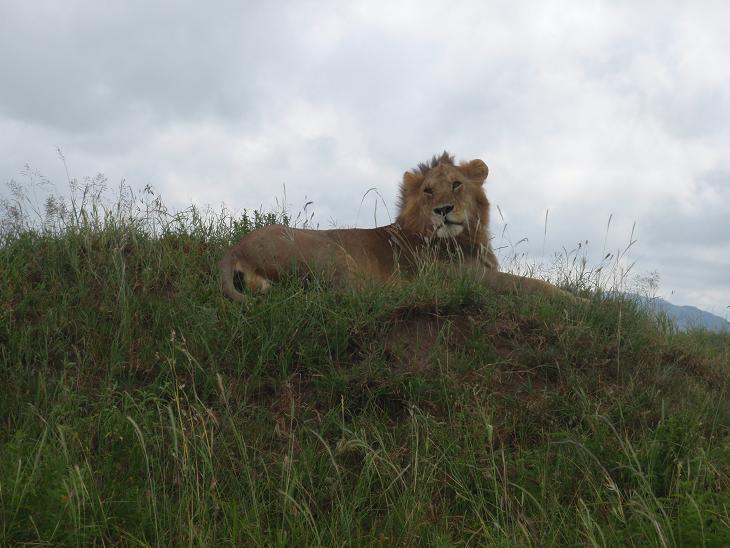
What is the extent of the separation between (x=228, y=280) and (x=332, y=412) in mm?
1977

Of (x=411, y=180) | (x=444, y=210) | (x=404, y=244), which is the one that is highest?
(x=411, y=180)

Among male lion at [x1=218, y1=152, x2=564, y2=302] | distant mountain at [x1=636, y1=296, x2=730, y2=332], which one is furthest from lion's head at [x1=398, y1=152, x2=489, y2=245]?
distant mountain at [x1=636, y1=296, x2=730, y2=332]

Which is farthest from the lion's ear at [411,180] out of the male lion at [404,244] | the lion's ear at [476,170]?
the lion's ear at [476,170]

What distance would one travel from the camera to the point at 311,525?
354cm

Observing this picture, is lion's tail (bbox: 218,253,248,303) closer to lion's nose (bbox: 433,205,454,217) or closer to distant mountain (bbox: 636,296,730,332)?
lion's nose (bbox: 433,205,454,217)

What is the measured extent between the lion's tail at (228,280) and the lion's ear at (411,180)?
7.39ft

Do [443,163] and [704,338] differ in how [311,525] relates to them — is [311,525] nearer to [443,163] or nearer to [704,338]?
[443,163]

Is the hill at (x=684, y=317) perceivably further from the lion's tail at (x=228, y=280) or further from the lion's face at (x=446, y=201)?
the lion's tail at (x=228, y=280)

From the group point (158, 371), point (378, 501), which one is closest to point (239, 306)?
point (158, 371)

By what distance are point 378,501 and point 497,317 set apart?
221cm

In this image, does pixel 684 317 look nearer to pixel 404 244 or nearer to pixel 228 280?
pixel 404 244

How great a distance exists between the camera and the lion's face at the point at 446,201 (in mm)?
7336

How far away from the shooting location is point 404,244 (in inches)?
295

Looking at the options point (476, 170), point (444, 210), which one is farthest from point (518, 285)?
point (476, 170)
